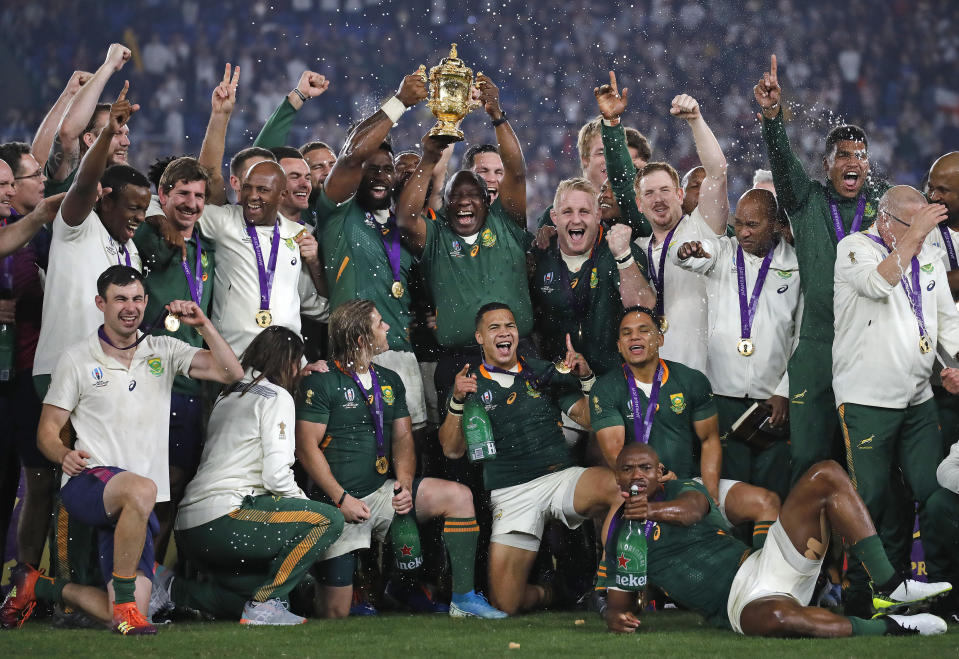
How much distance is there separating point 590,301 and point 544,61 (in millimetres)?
8191

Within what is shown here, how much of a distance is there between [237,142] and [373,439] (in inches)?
303

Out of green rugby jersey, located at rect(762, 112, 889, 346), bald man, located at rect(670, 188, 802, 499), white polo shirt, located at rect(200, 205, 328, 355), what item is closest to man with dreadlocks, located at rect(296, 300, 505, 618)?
white polo shirt, located at rect(200, 205, 328, 355)

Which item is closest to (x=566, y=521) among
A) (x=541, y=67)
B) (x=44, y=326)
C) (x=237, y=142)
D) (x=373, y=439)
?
(x=373, y=439)

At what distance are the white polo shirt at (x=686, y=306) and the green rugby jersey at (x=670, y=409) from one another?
1.02 feet

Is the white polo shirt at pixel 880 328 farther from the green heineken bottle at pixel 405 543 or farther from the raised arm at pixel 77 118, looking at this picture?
the raised arm at pixel 77 118

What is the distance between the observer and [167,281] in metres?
5.77

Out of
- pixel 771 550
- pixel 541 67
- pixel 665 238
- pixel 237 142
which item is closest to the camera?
pixel 771 550

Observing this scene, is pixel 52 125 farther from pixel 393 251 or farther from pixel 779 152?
pixel 779 152

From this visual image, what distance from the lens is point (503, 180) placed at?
631 cm

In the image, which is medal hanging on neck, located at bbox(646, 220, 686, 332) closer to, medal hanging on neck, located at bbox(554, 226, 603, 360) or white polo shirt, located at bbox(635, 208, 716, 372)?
white polo shirt, located at bbox(635, 208, 716, 372)

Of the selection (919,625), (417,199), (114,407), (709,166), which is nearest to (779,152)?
(709,166)

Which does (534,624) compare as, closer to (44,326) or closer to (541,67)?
(44,326)

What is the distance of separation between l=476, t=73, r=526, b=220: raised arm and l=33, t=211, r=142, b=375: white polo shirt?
2006mm

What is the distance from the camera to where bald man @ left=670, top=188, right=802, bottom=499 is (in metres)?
5.89
